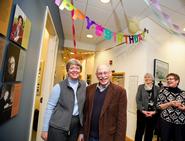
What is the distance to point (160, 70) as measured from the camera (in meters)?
3.33

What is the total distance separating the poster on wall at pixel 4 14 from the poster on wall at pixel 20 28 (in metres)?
0.09

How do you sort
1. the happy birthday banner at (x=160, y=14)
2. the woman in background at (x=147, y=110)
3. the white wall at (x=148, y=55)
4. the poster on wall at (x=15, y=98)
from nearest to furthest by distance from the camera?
the poster on wall at (x=15, y=98), the happy birthday banner at (x=160, y=14), the woman in background at (x=147, y=110), the white wall at (x=148, y=55)

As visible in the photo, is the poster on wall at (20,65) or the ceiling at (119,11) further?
the ceiling at (119,11)

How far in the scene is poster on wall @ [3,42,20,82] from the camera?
1.02m

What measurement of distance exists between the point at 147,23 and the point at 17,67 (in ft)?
9.05

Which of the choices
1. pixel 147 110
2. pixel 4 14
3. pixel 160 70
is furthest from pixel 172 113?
pixel 4 14

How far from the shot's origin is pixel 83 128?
155 cm

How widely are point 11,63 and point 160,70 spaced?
9.66 ft

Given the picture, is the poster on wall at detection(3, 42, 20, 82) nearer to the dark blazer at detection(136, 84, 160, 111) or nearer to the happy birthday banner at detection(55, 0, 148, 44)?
the happy birthday banner at detection(55, 0, 148, 44)

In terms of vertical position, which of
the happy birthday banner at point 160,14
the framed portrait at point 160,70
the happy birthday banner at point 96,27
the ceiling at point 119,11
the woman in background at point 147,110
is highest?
the ceiling at point 119,11

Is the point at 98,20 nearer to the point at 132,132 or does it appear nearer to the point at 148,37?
the point at 148,37

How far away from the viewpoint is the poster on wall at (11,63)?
102cm

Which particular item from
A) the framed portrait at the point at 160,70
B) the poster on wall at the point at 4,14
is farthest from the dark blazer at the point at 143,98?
the poster on wall at the point at 4,14

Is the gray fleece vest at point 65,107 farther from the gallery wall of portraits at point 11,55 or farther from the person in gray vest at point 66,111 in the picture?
the gallery wall of portraits at point 11,55
